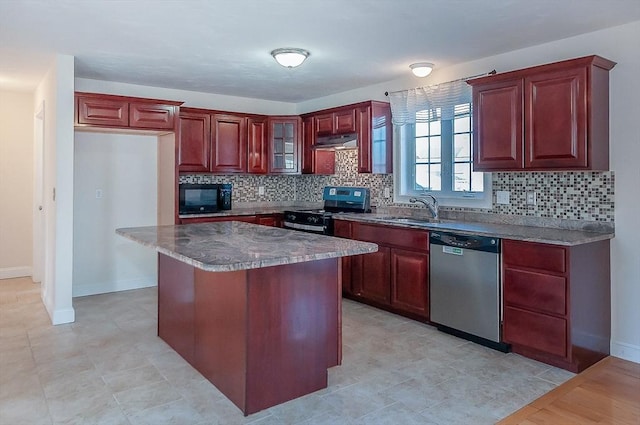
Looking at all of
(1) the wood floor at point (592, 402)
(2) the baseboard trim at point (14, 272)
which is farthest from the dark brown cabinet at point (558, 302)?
(2) the baseboard trim at point (14, 272)

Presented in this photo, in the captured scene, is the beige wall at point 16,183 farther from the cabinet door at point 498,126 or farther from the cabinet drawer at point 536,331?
the cabinet drawer at point 536,331

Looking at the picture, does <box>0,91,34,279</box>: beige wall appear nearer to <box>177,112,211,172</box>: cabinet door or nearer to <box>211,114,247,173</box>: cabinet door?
<box>177,112,211,172</box>: cabinet door

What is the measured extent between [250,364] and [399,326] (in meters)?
1.85

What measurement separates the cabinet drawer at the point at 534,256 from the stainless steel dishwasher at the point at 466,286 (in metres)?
0.08

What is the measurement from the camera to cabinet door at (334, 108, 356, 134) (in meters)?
5.08

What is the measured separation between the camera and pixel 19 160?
5.88 m

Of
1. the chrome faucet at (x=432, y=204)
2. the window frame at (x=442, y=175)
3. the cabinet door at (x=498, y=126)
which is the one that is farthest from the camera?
the chrome faucet at (x=432, y=204)

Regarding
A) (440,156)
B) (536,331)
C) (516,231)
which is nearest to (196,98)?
(440,156)

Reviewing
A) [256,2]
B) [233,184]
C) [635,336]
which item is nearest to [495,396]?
[635,336]

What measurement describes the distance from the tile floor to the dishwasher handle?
0.74 meters

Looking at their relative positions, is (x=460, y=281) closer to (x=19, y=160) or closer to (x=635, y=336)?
(x=635, y=336)

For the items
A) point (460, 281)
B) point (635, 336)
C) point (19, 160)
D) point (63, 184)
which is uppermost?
point (19, 160)

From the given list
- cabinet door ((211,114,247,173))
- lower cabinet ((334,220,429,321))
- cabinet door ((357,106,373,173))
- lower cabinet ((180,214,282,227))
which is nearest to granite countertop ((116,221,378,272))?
lower cabinet ((334,220,429,321))

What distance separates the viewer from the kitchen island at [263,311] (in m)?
2.43
